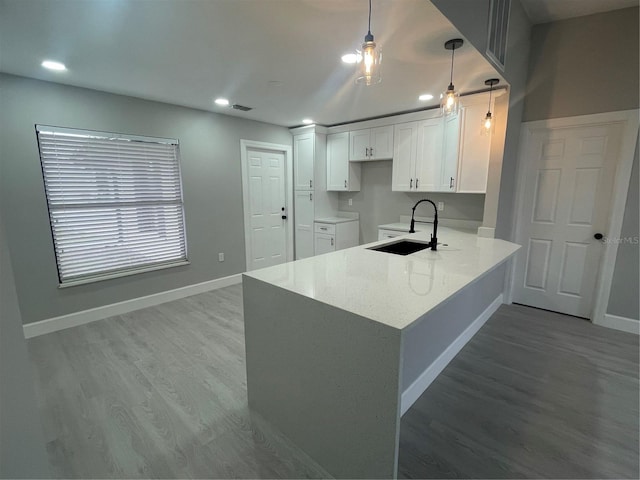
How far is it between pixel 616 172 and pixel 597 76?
96 centimetres

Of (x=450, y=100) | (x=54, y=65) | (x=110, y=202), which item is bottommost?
(x=110, y=202)

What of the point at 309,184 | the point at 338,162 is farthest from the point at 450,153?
the point at 309,184

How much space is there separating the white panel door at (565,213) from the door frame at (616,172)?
0.05 metres

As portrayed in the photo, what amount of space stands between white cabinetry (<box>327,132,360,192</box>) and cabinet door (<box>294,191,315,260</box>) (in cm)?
47

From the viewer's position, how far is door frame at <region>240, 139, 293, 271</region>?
14.4ft

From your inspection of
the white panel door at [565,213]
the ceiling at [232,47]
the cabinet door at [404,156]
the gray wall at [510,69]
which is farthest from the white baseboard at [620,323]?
the ceiling at [232,47]

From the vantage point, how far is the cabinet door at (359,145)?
4.44 metres

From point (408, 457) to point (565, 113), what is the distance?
3573mm

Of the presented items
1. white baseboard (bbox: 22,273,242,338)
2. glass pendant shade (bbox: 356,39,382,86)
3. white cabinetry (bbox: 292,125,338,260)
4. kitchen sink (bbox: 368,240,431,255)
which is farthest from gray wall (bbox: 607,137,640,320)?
white baseboard (bbox: 22,273,242,338)

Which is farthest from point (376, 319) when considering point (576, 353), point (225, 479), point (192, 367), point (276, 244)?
point (276, 244)

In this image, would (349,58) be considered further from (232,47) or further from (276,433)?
(276,433)

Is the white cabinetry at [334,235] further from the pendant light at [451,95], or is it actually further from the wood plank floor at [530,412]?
the pendant light at [451,95]

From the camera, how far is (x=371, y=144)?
4.39 m

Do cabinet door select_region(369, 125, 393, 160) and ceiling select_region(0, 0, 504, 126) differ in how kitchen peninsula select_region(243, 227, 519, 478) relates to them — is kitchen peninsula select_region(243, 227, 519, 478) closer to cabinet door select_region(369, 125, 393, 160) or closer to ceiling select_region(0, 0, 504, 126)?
ceiling select_region(0, 0, 504, 126)
